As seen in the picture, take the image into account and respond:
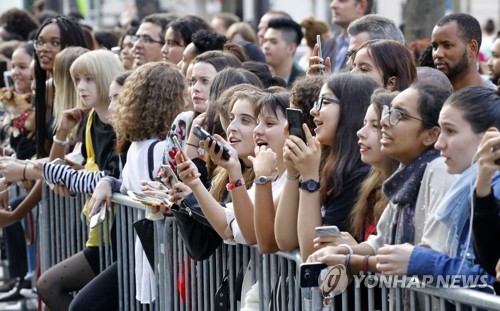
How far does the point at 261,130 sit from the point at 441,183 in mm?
1419

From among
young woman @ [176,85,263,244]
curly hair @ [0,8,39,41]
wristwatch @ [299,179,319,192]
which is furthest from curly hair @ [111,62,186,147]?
curly hair @ [0,8,39,41]

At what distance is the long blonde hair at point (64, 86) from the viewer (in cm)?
852

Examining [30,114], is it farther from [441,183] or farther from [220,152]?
[441,183]

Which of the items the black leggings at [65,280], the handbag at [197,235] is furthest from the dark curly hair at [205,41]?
the handbag at [197,235]

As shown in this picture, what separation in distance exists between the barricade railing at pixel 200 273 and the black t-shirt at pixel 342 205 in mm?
217

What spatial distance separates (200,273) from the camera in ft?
19.6

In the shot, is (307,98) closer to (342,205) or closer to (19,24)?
(342,205)

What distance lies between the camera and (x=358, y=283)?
14.6 ft

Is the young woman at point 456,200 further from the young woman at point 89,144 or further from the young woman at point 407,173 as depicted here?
the young woman at point 89,144

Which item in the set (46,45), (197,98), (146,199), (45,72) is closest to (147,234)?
A: (146,199)

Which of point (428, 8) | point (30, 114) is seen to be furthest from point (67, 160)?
point (428, 8)

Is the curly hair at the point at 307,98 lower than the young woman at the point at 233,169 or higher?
higher

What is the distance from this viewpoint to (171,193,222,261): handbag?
571 cm

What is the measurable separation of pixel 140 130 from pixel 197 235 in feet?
4.17
